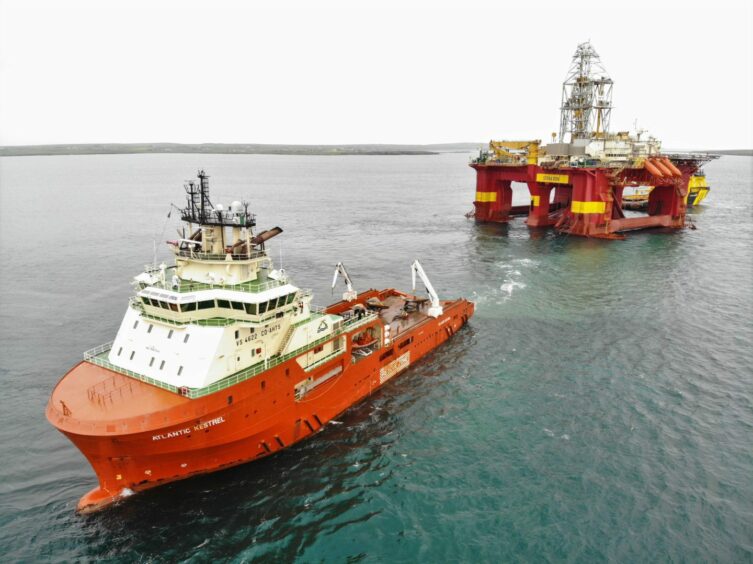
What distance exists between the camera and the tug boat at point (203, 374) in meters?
19.7

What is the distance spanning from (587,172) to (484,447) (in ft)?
186

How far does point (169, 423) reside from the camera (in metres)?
19.0

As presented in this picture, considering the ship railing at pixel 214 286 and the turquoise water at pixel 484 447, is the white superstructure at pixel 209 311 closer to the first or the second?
the ship railing at pixel 214 286

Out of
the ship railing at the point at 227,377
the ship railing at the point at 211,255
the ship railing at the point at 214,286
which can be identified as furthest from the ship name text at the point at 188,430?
the ship railing at the point at 211,255

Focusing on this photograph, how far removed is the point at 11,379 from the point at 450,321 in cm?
2752

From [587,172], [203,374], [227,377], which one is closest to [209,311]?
[203,374]

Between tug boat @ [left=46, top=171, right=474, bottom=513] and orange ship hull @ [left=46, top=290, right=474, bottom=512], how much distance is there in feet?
0.17

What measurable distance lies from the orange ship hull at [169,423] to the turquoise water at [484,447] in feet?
2.84

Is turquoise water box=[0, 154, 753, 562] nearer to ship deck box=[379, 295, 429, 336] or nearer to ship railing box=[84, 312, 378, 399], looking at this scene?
ship deck box=[379, 295, 429, 336]

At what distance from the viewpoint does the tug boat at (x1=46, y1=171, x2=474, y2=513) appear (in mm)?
19656

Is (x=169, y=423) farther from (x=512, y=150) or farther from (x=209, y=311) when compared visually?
(x=512, y=150)

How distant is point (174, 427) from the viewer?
63.0 feet

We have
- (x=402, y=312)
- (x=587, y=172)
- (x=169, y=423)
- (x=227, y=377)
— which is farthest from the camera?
(x=587, y=172)

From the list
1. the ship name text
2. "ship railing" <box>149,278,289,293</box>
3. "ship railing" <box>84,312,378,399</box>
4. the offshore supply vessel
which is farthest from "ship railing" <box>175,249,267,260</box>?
the offshore supply vessel
